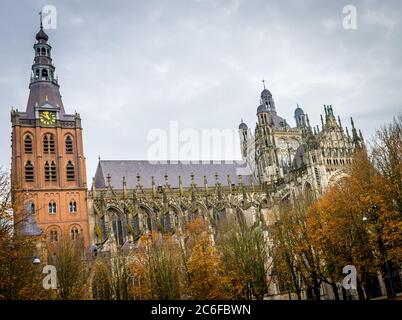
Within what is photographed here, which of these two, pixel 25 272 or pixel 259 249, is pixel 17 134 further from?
pixel 259 249

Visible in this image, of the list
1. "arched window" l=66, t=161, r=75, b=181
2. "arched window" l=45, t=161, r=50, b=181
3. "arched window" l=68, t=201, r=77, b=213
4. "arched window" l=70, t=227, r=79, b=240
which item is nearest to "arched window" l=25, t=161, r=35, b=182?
"arched window" l=45, t=161, r=50, b=181

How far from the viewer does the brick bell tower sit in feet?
191

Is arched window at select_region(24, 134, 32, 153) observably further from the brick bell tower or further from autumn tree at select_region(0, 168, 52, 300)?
autumn tree at select_region(0, 168, 52, 300)

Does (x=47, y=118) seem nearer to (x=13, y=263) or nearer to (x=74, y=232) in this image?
(x=74, y=232)

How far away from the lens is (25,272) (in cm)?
3069

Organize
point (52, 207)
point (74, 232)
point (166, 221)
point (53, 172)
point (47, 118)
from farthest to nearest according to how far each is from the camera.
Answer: point (166, 221), point (47, 118), point (53, 172), point (74, 232), point (52, 207)

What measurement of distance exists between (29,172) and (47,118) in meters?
8.50

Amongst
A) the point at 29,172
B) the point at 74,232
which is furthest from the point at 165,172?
the point at 29,172

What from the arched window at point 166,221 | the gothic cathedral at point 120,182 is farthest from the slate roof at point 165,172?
Answer: the arched window at point 166,221

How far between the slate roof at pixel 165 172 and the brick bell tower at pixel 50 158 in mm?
7395

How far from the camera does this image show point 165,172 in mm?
74812

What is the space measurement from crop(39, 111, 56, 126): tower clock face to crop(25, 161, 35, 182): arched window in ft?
21.2
